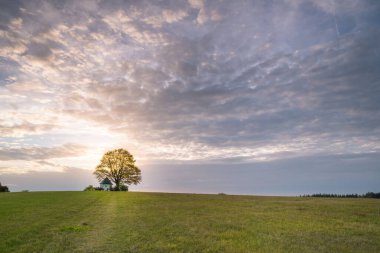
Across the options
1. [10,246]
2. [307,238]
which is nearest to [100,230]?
[10,246]

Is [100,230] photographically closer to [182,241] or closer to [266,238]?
[182,241]

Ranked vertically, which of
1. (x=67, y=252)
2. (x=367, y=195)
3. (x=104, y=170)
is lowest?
(x=67, y=252)

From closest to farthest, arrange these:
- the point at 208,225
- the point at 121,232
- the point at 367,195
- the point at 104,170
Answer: the point at 121,232
the point at 208,225
the point at 367,195
the point at 104,170

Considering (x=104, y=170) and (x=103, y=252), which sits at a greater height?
(x=104, y=170)

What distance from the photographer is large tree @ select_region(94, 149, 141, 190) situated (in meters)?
121

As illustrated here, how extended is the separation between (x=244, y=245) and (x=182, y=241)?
2.90 metres

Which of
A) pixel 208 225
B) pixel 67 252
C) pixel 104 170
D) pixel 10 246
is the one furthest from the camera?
pixel 104 170

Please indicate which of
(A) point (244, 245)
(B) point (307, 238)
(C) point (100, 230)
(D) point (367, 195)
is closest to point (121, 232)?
(C) point (100, 230)

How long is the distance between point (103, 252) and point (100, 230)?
5.97m

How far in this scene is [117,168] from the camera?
122 m

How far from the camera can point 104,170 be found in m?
122

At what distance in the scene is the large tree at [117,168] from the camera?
121375mm

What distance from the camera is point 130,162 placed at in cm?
12244

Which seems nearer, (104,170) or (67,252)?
(67,252)
